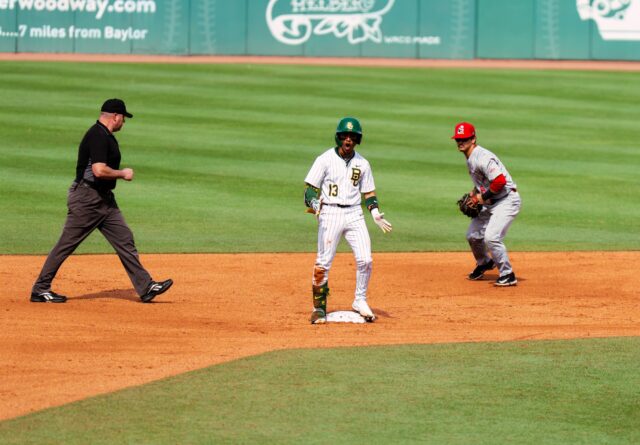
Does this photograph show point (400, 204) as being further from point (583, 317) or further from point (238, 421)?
point (238, 421)

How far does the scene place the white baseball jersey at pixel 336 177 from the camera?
33.9 feet

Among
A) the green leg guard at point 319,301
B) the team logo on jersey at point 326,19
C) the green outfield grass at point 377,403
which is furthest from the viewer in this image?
the team logo on jersey at point 326,19

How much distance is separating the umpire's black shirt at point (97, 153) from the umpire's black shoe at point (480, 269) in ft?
14.5

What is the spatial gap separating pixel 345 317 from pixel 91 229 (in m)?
2.50

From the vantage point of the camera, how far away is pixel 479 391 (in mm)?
7785

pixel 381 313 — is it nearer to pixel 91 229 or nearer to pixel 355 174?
pixel 355 174

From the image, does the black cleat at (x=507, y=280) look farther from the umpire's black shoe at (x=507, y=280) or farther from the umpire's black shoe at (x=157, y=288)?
the umpire's black shoe at (x=157, y=288)

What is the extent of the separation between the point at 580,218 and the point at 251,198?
194 inches

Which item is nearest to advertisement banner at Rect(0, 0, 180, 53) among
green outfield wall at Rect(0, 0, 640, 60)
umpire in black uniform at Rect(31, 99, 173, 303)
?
green outfield wall at Rect(0, 0, 640, 60)

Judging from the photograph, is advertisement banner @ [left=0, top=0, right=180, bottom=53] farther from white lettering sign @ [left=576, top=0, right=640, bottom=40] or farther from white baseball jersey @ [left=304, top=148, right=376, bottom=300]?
white baseball jersey @ [left=304, top=148, right=376, bottom=300]

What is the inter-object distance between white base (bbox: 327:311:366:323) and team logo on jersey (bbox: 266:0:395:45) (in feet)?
83.3

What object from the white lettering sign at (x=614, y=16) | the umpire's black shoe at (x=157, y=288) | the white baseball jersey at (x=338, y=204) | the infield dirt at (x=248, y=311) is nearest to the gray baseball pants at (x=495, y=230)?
the infield dirt at (x=248, y=311)

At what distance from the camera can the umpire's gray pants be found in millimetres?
10891

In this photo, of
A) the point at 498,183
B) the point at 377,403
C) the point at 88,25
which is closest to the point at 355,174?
the point at 498,183
